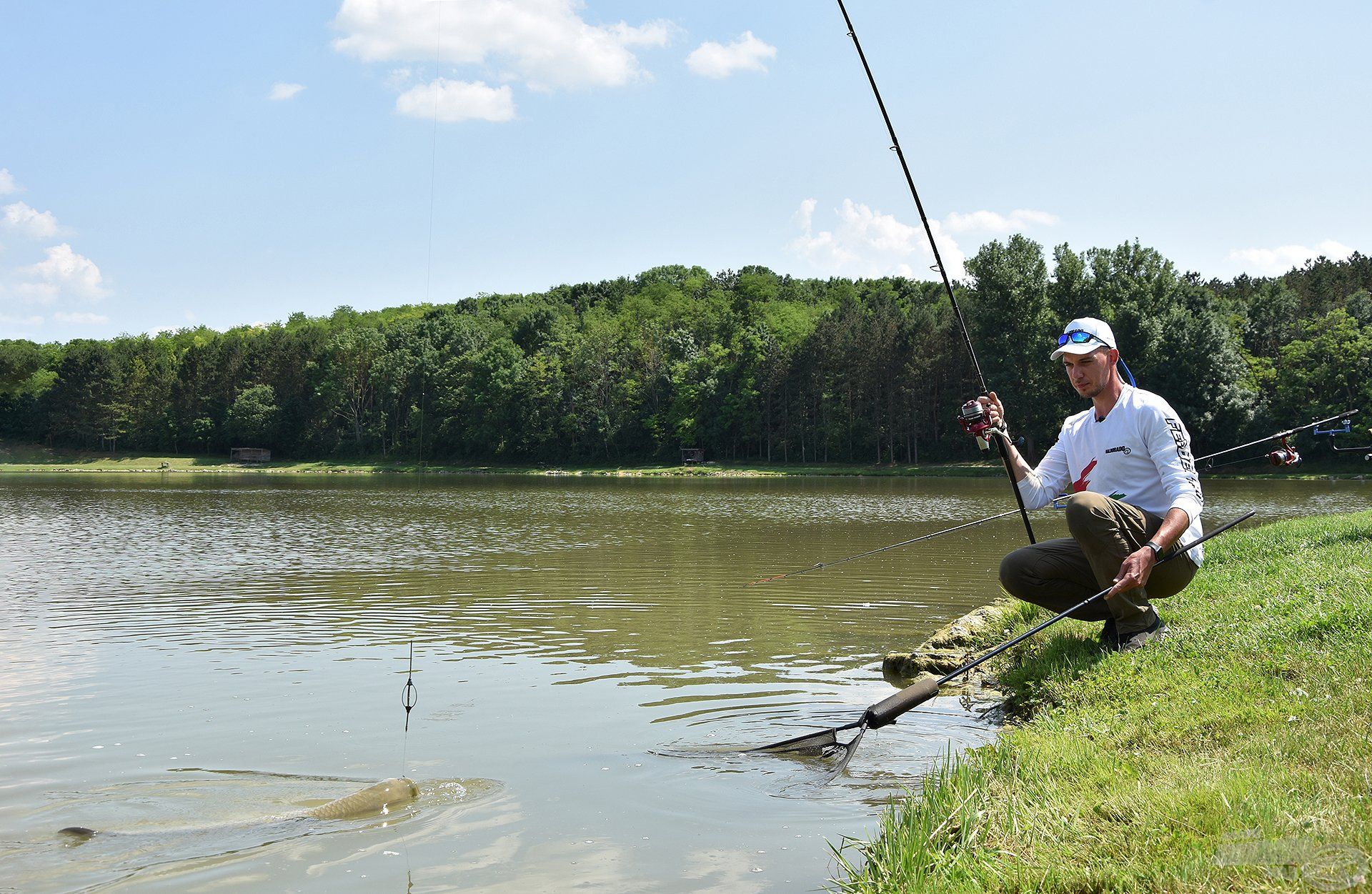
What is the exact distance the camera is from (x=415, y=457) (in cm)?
9188

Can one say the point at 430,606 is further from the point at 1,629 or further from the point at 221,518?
the point at 221,518

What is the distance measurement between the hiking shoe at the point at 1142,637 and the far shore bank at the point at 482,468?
168 ft

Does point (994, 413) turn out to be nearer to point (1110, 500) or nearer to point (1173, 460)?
point (1110, 500)

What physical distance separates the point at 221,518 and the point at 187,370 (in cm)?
8543

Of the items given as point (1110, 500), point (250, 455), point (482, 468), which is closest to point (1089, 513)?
point (1110, 500)

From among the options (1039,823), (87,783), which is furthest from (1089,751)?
(87,783)

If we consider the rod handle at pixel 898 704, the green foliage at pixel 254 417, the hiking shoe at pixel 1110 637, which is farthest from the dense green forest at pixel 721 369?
the rod handle at pixel 898 704

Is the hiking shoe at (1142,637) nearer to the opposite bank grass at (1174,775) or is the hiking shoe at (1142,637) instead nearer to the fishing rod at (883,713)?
the opposite bank grass at (1174,775)

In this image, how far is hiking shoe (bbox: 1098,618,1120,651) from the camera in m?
6.59

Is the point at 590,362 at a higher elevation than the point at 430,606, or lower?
higher

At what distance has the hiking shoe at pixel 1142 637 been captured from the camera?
6443 millimetres

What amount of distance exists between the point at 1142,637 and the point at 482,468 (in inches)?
3260

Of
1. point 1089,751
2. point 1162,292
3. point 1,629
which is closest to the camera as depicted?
point 1089,751

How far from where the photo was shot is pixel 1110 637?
6.68 meters
